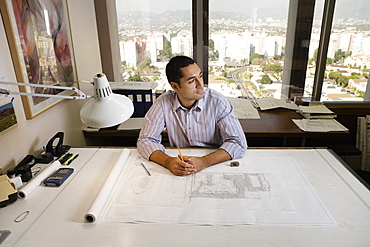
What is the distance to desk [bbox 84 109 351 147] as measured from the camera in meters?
1.99

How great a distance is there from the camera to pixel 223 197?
3.82 feet

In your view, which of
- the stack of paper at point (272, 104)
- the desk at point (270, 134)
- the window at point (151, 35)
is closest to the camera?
the desk at point (270, 134)

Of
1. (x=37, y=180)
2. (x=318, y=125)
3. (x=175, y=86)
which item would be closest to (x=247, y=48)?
(x=318, y=125)

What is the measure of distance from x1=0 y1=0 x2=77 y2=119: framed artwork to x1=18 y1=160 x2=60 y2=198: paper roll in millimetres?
309

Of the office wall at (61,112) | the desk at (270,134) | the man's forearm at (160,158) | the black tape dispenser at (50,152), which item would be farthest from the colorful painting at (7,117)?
the desk at (270,134)

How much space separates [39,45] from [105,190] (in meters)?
0.94

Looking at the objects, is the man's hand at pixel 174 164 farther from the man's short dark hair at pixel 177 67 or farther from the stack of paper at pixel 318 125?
the stack of paper at pixel 318 125

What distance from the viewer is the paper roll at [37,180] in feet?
3.89

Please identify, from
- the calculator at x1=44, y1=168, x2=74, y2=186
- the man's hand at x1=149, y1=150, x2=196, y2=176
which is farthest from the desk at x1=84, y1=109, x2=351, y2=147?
the calculator at x1=44, y1=168, x2=74, y2=186

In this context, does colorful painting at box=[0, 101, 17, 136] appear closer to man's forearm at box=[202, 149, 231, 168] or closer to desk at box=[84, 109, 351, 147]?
desk at box=[84, 109, 351, 147]

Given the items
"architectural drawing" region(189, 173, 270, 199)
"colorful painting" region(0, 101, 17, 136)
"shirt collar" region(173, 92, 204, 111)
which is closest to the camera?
"architectural drawing" region(189, 173, 270, 199)

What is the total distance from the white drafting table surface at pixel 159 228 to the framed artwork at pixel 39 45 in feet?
1.81

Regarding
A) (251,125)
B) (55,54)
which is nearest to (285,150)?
(251,125)

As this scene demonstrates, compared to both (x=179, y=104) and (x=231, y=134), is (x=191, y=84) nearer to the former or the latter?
(x=179, y=104)
